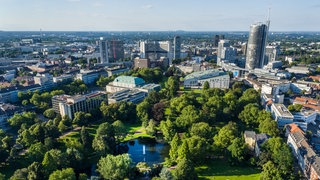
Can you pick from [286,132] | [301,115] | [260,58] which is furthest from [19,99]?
[260,58]

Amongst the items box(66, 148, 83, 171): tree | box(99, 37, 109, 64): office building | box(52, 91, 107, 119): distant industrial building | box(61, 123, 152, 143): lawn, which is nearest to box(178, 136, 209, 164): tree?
box(61, 123, 152, 143): lawn

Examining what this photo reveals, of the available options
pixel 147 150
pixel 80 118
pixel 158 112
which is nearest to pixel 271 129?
pixel 158 112

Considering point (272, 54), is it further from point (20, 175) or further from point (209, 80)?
point (20, 175)

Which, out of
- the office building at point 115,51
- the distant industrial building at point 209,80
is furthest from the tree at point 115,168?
the office building at point 115,51

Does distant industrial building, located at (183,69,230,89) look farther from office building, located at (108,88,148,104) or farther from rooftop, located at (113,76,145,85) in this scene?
office building, located at (108,88,148,104)

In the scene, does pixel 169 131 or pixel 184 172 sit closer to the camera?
pixel 184 172

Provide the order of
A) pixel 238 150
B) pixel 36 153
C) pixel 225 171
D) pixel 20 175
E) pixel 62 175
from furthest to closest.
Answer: pixel 36 153
pixel 238 150
pixel 225 171
pixel 20 175
pixel 62 175
